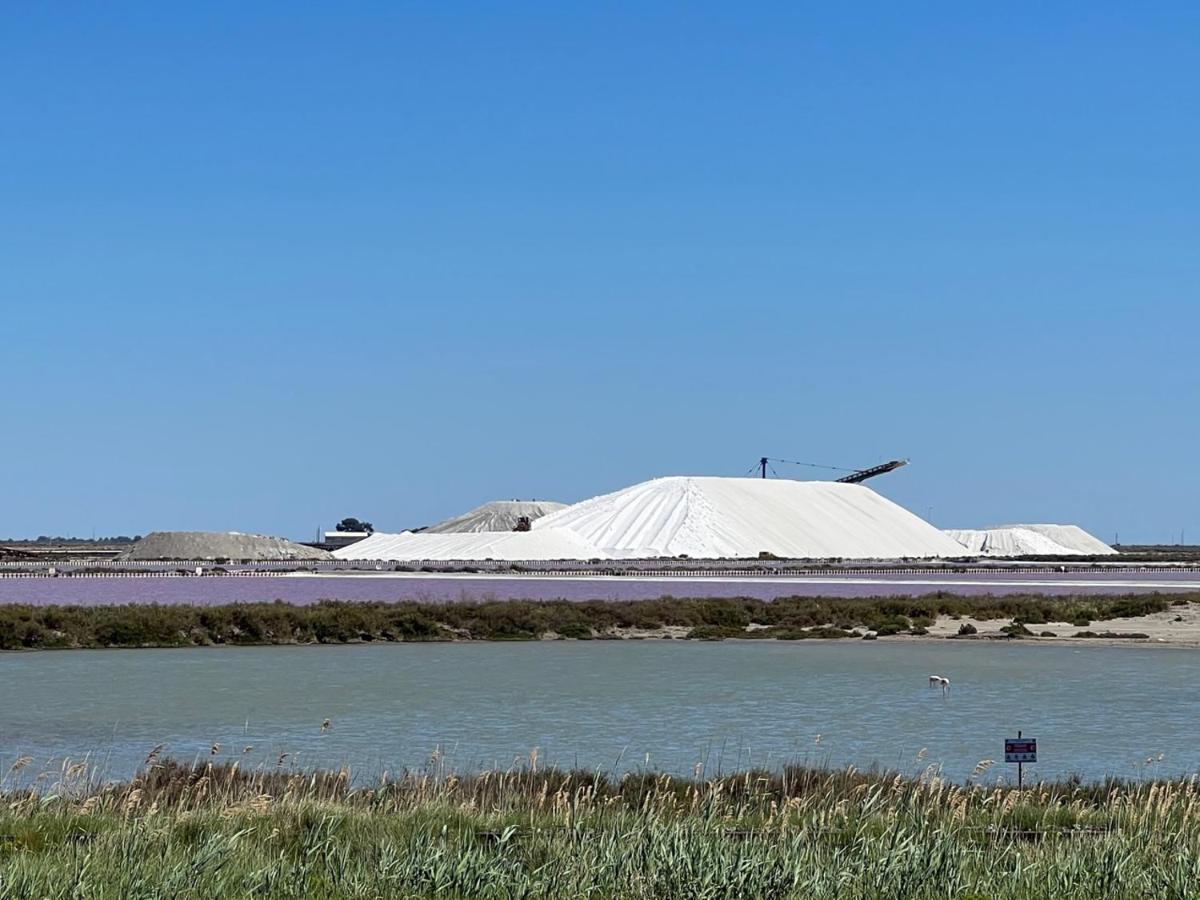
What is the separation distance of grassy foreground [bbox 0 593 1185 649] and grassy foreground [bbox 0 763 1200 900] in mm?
19891

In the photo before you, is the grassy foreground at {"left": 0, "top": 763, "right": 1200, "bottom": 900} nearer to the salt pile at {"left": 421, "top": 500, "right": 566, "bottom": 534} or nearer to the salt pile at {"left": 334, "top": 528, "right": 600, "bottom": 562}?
the salt pile at {"left": 334, "top": 528, "right": 600, "bottom": 562}

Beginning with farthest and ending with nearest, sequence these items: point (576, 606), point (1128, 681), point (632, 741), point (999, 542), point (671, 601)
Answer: point (999, 542), point (671, 601), point (576, 606), point (1128, 681), point (632, 741)

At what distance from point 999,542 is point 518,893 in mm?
142530

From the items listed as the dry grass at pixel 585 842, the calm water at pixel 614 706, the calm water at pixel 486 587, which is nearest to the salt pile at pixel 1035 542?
the calm water at pixel 486 587

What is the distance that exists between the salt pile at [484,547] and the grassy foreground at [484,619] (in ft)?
139

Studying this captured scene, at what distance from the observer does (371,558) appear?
85688 mm

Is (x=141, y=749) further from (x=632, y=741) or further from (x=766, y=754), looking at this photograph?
(x=766, y=754)

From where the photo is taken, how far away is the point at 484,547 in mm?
80500

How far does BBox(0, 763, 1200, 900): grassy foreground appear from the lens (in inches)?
282

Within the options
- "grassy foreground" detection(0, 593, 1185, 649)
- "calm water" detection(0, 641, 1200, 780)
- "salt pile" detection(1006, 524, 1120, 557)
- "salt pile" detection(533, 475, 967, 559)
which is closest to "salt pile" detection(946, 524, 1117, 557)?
"salt pile" detection(1006, 524, 1120, 557)

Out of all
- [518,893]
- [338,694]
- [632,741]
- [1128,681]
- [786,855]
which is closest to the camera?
[518,893]

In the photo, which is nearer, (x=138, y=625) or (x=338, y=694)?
(x=338, y=694)

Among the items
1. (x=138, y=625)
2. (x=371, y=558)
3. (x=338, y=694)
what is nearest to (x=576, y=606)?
(x=138, y=625)

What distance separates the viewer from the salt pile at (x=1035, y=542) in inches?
5591
